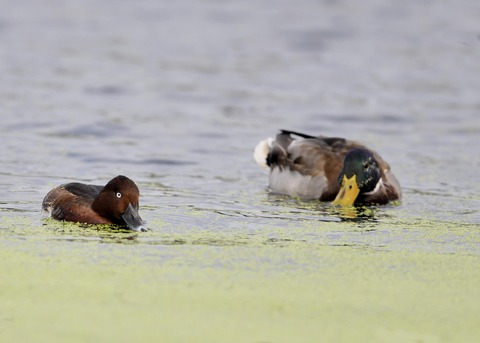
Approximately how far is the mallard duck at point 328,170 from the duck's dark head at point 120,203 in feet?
10.5

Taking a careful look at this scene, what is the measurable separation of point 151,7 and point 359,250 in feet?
59.9

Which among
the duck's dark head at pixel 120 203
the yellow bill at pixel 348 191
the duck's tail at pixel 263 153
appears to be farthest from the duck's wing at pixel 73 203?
the duck's tail at pixel 263 153


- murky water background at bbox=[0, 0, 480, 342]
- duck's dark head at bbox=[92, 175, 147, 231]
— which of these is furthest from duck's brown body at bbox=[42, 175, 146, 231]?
murky water background at bbox=[0, 0, 480, 342]

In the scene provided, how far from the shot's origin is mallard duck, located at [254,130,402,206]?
12562 mm

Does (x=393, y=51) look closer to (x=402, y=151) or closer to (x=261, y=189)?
(x=402, y=151)

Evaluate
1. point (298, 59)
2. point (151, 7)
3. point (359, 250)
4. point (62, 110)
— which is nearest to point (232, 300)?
point (359, 250)

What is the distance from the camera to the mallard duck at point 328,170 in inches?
495

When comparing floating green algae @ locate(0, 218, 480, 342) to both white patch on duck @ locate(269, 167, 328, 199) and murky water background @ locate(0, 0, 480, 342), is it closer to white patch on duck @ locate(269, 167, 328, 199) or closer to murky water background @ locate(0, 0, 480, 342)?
murky water background @ locate(0, 0, 480, 342)

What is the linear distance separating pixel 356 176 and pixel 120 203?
3.50 metres

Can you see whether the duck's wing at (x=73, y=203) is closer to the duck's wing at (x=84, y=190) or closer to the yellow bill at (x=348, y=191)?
the duck's wing at (x=84, y=190)

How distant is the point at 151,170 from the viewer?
46.6 ft

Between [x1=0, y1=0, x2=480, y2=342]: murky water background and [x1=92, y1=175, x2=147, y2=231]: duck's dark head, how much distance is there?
260 mm

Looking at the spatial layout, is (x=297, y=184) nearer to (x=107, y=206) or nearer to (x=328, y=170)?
(x=328, y=170)

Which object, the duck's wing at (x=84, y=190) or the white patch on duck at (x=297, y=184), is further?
the white patch on duck at (x=297, y=184)
